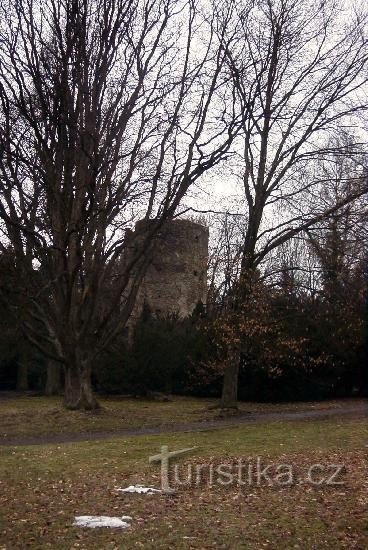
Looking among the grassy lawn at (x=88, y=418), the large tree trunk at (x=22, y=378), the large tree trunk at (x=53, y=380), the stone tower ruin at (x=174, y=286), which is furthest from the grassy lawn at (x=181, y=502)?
the stone tower ruin at (x=174, y=286)

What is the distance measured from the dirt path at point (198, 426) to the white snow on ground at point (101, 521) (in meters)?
6.40

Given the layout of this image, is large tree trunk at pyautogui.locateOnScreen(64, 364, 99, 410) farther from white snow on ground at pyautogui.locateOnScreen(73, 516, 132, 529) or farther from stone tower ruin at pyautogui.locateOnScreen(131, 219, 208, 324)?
stone tower ruin at pyautogui.locateOnScreen(131, 219, 208, 324)

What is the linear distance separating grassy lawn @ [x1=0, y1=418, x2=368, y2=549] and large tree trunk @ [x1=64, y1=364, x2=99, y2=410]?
5.45 m

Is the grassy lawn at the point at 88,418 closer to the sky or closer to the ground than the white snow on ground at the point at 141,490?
closer to the sky

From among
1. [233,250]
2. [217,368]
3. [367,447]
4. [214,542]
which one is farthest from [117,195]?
[214,542]

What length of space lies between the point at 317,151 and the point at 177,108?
15.1 feet

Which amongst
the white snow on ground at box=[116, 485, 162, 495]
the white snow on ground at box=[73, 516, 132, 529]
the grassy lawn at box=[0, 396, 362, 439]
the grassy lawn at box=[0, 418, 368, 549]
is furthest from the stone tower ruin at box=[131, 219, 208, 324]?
the white snow on ground at box=[73, 516, 132, 529]

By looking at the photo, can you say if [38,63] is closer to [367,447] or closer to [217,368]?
[217,368]

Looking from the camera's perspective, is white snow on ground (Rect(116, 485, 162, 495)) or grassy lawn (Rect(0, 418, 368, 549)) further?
white snow on ground (Rect(116, 485, 162, 495))

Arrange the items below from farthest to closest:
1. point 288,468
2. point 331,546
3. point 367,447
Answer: point 367,447, point 288,468, point 331,546

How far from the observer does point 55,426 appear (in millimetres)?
14992

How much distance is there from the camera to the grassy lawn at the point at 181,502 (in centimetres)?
594

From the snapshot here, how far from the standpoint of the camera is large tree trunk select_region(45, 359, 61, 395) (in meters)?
26.5

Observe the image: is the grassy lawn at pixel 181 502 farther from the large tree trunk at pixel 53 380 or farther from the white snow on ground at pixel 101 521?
the large tree trunk at pixel 53 380
